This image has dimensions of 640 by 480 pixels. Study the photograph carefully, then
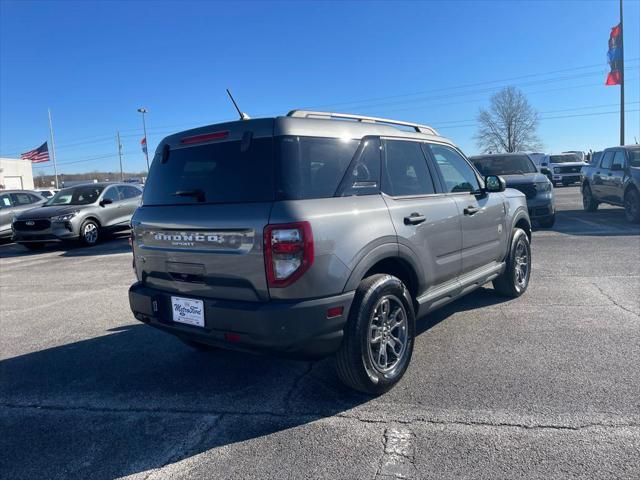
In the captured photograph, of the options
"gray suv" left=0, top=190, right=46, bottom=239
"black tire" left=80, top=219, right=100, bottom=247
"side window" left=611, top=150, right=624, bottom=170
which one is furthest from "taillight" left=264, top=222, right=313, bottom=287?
"gray suv" left=0, top=190, right=46, bottom=239

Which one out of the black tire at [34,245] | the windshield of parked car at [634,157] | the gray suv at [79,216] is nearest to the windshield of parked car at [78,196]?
the gray suv at [79,216]

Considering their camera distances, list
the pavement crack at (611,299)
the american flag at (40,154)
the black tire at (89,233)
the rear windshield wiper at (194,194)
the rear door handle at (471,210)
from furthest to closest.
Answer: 1. the american flag at (40,154)
2. the black tire at (89,233)
3. the pavement crack at (611,299)
4. the rear door handle at (471,210)
5. the rear windshield wiper at (194,194)

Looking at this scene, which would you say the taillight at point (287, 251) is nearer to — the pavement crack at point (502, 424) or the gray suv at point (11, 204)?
the pavement crack at point (502, 424)

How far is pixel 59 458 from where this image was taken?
9.47ft

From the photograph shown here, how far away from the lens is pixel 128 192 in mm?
14516

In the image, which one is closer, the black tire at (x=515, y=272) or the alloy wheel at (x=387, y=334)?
the alloy wheel at (x=387, y=334)

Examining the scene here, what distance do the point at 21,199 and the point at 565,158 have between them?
2979 cm

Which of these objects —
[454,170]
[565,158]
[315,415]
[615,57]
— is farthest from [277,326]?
[565,158]

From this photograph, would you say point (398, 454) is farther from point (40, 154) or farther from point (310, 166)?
point (40, 154)

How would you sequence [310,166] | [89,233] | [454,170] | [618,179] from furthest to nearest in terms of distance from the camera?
[89,233] → [618,179] → [454,170] → [310,166]

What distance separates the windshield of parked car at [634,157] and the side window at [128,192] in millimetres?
13584

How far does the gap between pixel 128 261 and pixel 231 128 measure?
305 inches

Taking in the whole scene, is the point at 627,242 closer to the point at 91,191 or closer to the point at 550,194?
the point at 550,194

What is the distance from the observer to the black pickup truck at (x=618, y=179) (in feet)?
38.6
